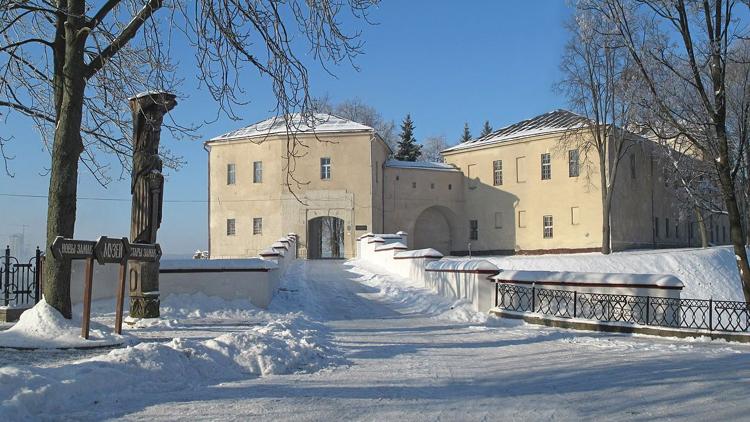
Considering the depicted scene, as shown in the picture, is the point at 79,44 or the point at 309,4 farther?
the point at 79,44

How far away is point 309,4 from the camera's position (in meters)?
10.0

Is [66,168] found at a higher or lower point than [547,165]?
lower

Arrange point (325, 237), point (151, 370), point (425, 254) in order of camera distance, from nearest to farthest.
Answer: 1. point (151, 370)
2. point (425, 254)
3. point (325, 237)

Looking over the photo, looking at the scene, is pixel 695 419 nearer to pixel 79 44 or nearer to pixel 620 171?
pixel 79 44

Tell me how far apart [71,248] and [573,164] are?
132ft

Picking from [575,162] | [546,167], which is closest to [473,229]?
[546,167]

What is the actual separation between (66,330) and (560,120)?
Answer: 43.6 metres

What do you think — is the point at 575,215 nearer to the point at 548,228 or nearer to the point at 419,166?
the point at 548,228

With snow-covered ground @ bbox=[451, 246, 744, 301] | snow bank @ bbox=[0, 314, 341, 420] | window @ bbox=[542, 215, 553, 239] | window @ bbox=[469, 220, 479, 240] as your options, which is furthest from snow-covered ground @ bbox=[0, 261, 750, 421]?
window @ bbox=[469, 220, 479, 240]

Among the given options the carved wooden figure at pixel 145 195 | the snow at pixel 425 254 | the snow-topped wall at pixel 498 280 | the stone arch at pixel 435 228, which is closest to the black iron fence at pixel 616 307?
the snow-topped wall at pixel 498 280

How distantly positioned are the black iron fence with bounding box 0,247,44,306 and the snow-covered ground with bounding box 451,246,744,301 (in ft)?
73.5

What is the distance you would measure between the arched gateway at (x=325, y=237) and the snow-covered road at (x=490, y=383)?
3475 cm

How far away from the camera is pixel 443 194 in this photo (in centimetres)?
5084

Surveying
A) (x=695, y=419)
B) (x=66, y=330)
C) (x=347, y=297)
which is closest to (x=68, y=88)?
(x=66, y=330)
